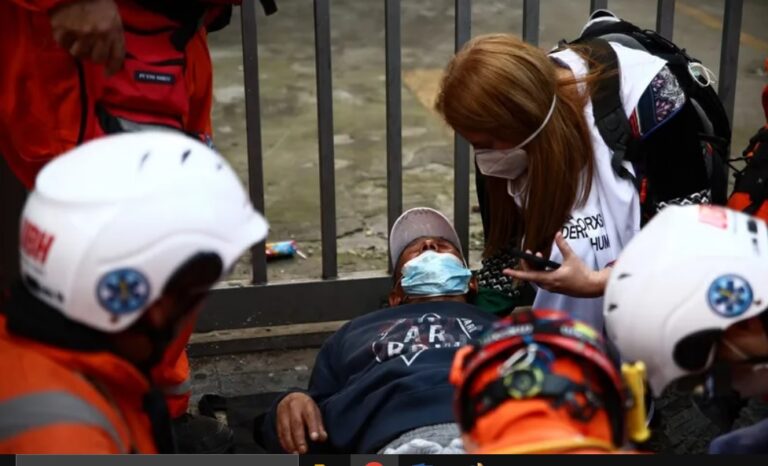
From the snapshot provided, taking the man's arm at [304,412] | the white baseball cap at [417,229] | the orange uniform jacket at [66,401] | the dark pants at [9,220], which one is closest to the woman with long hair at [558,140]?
the white baseball cap at [417,229]

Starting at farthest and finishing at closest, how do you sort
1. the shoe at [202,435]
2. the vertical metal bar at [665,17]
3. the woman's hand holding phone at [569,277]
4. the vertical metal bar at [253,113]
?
the vertical metal bar at [665,17], the vertical metal bar at [253,113], the shoe at [202,435], the woman's hand holding phone at [569,277]

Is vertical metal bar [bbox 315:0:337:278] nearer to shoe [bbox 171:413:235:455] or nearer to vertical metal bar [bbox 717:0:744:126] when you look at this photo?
shoe [bbox 171:413:235:455]

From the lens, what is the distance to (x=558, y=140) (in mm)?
3607

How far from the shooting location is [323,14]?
4.44 meters

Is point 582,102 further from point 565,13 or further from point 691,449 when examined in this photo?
point 565,13

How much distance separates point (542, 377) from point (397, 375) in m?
1.40

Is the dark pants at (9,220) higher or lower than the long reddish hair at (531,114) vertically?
lower

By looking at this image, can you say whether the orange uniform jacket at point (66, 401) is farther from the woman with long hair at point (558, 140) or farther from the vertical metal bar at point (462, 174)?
the vertical metal bar at point (462, 174)

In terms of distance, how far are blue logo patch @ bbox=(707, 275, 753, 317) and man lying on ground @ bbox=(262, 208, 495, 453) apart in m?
0.94

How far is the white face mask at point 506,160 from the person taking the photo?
360cm

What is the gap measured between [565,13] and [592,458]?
933cm

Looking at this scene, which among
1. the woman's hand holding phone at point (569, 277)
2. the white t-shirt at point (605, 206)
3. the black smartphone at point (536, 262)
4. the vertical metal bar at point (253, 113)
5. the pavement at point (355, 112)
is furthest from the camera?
the pavement at point (355, 112)

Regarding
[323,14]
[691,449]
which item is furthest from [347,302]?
[691,449]

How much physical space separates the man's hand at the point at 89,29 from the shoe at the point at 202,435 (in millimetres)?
1348
